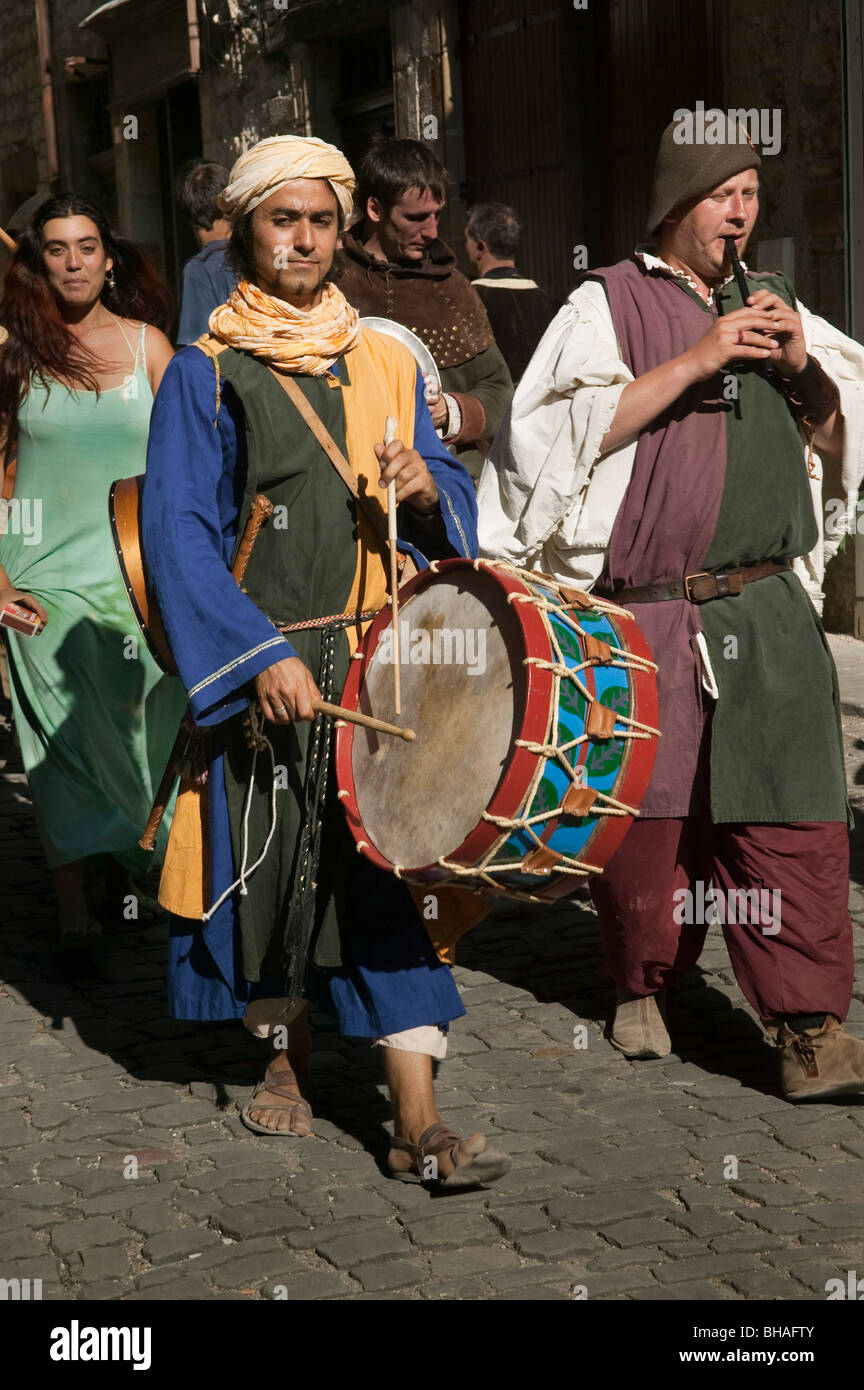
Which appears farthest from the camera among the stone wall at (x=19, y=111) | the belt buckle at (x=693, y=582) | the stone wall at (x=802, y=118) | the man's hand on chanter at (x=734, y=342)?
the stone wall at (x=19, y=111)

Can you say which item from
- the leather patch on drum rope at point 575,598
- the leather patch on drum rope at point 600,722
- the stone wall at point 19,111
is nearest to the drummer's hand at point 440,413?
the leather patch on drum rope at point 575,598

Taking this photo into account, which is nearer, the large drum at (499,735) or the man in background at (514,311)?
the large drum at (499,735)

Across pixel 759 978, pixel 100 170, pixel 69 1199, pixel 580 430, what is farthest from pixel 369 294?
pixel 100 170

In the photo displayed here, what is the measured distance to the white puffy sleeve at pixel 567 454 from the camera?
425 centimetres

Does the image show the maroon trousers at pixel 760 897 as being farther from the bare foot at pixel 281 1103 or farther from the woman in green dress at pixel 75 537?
the woman in green dress at pixel 75 537

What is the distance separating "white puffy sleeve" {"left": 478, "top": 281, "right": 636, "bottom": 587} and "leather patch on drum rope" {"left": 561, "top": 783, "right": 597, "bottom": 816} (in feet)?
3.05

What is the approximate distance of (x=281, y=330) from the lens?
3.85 meters

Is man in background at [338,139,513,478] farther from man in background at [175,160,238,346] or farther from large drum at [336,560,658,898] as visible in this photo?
large drum at [336,560,658,898]

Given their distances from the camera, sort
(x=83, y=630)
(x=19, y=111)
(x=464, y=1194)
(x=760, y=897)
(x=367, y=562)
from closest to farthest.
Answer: (x=464, y=1194) < (x=367, y=562) < (x=760, y=897) < (x=83, y=630) < (x=19, y=111)

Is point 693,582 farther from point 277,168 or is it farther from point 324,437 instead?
point 277,168

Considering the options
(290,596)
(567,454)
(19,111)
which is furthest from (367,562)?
(19,111)

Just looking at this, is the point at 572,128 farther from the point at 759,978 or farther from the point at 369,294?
the point at 759,978

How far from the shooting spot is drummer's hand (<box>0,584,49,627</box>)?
561 centimetres

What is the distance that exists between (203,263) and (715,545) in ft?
13.3
